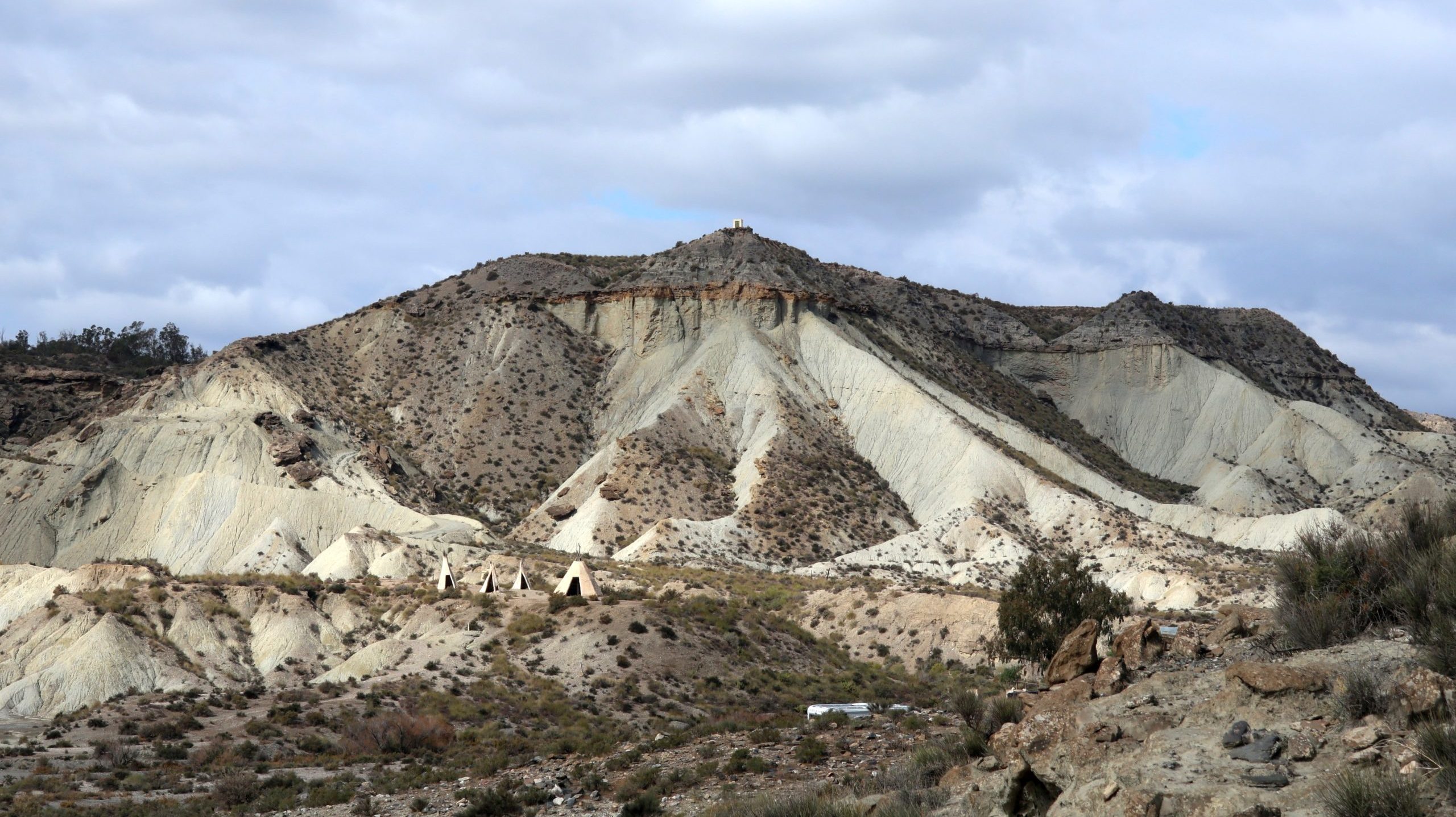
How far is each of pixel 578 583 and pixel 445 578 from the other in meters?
7.04

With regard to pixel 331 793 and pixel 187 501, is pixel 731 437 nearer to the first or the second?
pixel 187 501

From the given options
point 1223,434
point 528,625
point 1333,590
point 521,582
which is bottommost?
point 528,625

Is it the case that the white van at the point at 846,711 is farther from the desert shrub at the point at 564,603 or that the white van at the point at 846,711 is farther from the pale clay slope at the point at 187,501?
the pale clay slope at the point at 187,501

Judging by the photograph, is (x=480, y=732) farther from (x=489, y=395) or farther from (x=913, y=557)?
(x=489, y=395)

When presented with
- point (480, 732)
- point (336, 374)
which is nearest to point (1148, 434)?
point (336, 374)

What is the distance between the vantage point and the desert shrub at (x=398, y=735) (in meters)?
33.7

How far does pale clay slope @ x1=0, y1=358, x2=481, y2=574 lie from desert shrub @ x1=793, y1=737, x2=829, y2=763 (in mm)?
46694

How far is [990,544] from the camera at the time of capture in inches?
2813

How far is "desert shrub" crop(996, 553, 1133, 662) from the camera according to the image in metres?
34.1

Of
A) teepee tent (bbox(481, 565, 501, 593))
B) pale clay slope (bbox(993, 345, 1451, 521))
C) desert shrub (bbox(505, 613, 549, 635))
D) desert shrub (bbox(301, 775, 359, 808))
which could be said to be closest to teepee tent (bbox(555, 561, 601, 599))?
teepee tent (bbox(481, 565, 501, 593))

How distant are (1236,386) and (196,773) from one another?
9975 centimetres

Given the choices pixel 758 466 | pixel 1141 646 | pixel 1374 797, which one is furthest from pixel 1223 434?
pixel 1374 797

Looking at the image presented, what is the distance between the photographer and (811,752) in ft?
72.7

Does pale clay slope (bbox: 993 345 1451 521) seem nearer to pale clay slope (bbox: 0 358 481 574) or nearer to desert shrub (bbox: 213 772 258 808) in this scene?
pale clay slope (bbox: 0 358 481 574)
